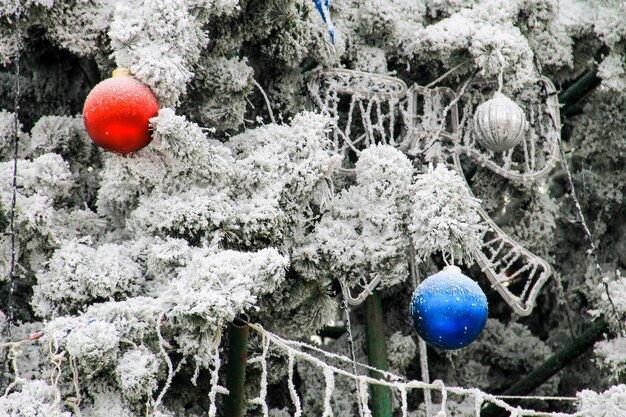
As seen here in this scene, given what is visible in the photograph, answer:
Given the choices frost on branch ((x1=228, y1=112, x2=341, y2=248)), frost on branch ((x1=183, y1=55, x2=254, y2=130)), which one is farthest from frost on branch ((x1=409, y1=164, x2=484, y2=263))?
frost on branch ((x1=183, y1=55, x2=254, y2=130))

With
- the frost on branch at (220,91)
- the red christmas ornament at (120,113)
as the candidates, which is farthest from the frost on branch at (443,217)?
the red christmas ornament at (120,113)

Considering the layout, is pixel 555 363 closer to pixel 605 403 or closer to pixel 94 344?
pixel 605 403

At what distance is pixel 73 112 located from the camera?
11.5ft

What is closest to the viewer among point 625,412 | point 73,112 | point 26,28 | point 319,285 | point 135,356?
point 135,356

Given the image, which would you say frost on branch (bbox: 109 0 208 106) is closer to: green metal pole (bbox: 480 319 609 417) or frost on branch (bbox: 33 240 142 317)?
frost on branch (bbox: 33 240 142 317)

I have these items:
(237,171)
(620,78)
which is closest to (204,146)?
(237,171)

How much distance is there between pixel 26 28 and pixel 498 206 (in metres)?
1.90

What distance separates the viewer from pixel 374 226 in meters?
2.85

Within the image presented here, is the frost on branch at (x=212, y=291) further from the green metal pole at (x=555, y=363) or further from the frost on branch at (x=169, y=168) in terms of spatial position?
the green metal pole at (x=555, y=363)

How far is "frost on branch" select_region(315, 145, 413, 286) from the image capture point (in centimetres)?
281

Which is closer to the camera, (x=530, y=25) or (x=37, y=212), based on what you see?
(x=37, y=212)

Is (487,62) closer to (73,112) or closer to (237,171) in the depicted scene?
(237,171)

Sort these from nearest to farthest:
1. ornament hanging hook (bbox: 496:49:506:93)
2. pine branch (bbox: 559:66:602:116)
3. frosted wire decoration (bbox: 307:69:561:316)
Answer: ornament hanging hook (bbox: 496:49:506:93)
frosted wire decoration (bbox: 307:69:561:316)
pine branch (bbox: 559:66:602:116)

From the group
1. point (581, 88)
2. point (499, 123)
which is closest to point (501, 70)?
point (499, 123)
